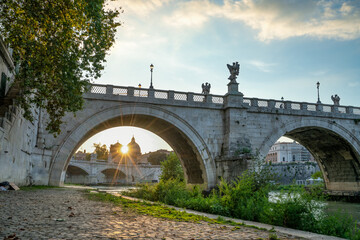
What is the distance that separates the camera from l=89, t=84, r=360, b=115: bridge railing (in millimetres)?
20419

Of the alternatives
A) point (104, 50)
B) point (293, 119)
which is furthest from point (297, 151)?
point (104, 50)

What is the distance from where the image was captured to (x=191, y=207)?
1008 centimetres

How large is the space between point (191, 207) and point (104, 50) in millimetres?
8036

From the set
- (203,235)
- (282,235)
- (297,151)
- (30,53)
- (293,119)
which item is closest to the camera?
(203,235)

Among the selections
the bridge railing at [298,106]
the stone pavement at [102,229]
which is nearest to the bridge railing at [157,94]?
the bridge railing at [298,106]

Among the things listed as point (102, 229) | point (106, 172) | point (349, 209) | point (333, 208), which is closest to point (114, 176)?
point (106, 172)

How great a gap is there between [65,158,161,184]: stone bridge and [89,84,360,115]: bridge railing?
33.7m

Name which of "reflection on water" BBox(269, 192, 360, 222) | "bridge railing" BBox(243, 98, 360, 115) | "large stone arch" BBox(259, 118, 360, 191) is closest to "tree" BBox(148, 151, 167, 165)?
"large stone arch" BBox(259, 118, 360, 191)

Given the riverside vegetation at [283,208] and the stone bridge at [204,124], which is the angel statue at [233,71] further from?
the riverside vegetation at [283,208]

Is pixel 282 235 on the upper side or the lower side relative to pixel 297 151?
lower

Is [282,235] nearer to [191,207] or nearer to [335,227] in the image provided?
[335,227]

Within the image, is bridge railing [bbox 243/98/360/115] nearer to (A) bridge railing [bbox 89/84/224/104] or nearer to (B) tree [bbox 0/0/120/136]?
(A) bridge railing [bbox 89/84/224/104]

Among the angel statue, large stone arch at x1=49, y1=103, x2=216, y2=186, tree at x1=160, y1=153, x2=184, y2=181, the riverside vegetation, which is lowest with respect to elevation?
the riverside vegetation

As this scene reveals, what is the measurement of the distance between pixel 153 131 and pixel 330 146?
1652cm
